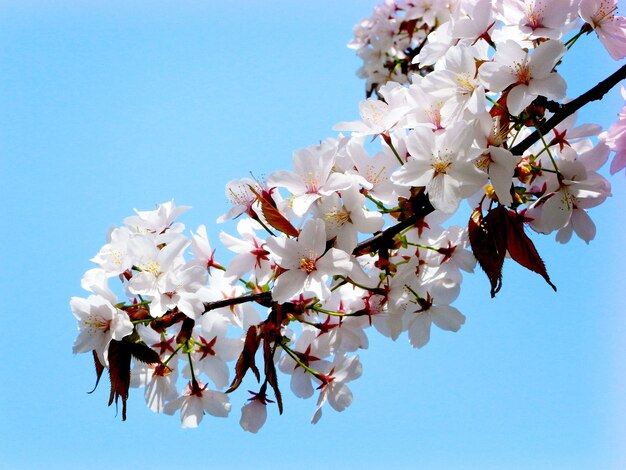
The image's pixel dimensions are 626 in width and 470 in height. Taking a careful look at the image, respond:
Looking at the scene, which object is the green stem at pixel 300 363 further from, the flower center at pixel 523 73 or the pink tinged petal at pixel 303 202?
the flower center at pixel 523 73

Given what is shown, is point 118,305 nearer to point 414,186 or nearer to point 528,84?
point 414,186

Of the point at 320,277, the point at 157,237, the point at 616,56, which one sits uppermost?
the point at 616,56

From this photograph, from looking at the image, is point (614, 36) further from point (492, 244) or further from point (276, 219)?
point (276, 219)

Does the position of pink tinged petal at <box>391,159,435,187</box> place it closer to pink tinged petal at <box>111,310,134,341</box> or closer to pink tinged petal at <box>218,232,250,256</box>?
pink tinged petal at <box>218,232,250,256</box>

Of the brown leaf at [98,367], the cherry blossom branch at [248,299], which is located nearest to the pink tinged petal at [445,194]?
the cherry blossom branch at [248,299]

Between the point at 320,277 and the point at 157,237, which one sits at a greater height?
the point at 157,237

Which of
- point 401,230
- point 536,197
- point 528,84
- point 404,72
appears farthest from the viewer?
point 404,72

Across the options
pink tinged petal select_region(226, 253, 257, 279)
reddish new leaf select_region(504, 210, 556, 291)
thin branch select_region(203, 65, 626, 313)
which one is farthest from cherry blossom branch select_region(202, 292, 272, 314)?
reddish new leaf select_region(504, 210, 556, 291)

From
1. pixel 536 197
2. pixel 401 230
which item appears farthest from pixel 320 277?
pixel 536 197
